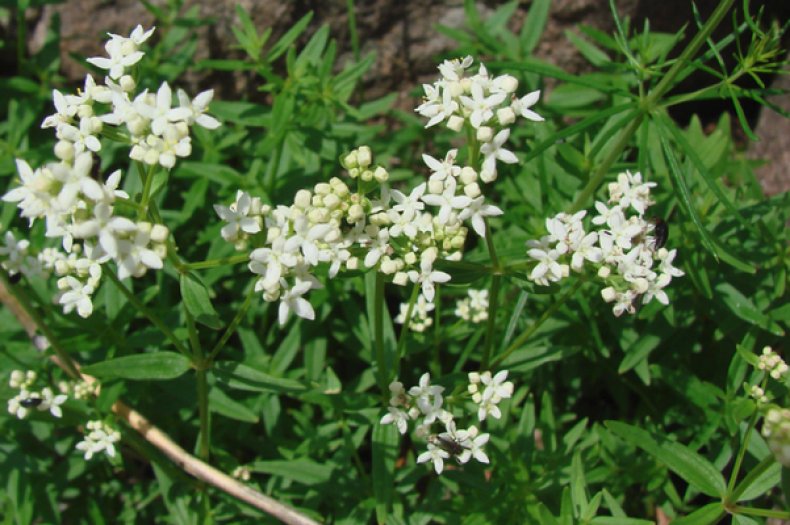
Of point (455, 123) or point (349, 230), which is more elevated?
point (455, 123)

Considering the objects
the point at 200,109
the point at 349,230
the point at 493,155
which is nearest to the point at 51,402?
the point at 200,109

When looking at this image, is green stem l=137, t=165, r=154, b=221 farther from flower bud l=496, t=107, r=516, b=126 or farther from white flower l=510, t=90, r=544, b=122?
white flower l=510, t=90, r=544, b=122

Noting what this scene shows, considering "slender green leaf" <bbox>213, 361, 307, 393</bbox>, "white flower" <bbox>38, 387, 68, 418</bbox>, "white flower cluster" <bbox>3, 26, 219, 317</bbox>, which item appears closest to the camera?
"white flower cluster" <bbox>3, 26, 219, 317</bbox>

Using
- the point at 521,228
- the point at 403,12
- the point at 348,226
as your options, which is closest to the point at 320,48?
the point at 403,12

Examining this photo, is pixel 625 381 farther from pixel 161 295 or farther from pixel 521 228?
pixel 161 295

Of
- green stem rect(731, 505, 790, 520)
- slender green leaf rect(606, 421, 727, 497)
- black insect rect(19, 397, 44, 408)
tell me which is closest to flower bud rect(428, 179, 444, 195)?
slender green leaf rect(606, 421, 727, 497)

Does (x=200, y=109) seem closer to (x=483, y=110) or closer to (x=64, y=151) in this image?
(x=64, y=151)
